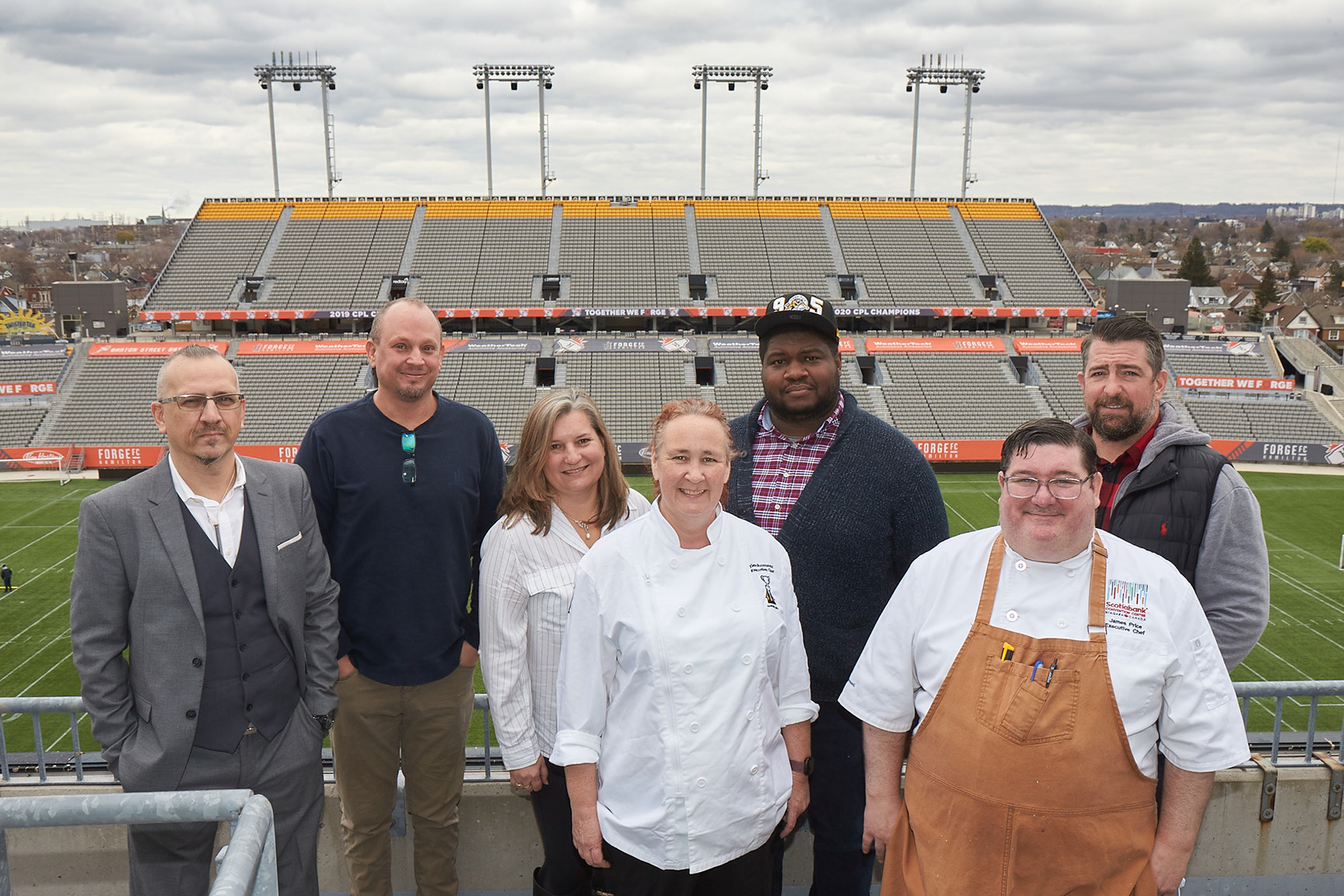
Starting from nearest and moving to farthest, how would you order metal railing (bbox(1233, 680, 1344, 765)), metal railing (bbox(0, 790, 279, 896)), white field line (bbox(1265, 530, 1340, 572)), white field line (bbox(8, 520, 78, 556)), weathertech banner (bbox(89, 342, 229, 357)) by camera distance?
1. metal railing (bbox(0, 790, 279, 896))
2. metal railing (bbox(1233, 680, 1344, 765))
3. white field line (bbox(1265, 530, 1340, 572))
4. white field line (bbox(8, 520, 78, 556))
5. weathertech banner (bbox(89, 342, 229, 357))

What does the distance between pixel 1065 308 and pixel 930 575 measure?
3659 cm

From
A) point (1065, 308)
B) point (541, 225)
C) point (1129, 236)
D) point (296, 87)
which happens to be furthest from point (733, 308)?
point (1129, 236)

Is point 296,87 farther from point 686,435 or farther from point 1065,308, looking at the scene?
point 686,435

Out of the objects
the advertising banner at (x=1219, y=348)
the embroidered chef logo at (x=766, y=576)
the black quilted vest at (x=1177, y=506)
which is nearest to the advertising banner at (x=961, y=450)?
the advertising banner at (x=1219, y=348)

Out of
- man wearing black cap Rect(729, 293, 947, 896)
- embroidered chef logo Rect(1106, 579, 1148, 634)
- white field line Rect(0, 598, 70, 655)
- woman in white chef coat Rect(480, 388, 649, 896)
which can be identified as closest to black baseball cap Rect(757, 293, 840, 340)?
man wearing black cap Rect(729, 293, 947, 896)

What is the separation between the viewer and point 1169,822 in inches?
94.3

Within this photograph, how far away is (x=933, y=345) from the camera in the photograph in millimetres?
32656

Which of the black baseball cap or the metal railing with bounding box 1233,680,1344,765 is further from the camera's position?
the metal railing with bounding box 1233,680,1344,765

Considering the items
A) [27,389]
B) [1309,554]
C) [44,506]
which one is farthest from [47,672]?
[1309,554]

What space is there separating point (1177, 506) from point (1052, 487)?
2.98ft

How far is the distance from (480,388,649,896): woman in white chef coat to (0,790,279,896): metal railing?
126cm

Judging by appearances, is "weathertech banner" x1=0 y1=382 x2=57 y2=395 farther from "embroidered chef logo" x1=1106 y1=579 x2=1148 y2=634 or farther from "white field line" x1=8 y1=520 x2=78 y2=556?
"embroidered chef logo" x1=1106 y1=579 x2=1148 y2=634

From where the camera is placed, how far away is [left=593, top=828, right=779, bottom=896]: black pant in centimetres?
249

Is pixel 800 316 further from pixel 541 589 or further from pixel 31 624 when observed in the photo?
pixel 31 624
